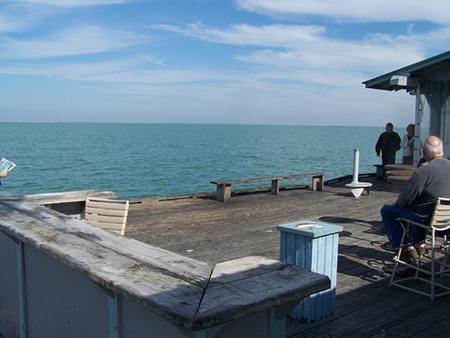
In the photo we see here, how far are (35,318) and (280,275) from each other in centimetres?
186

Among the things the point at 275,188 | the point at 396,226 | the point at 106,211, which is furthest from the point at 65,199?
the point at 275,188

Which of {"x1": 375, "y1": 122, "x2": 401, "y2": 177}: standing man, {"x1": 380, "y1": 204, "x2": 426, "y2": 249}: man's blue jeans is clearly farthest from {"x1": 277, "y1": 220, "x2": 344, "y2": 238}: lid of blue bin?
{"x1": 375, "y1": 122, "x2": 401, "y2": 177}: standing man

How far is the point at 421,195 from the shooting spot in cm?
448

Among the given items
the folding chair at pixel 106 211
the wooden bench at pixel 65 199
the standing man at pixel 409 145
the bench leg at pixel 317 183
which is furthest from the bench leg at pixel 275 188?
the folding chair at pixel 106 211

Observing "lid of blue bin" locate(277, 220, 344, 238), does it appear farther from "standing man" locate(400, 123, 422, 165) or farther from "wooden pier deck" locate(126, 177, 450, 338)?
"standing man" locate(400, 123, 422, 165)

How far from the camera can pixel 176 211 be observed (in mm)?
8469

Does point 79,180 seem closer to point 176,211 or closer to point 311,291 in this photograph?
point 176,211

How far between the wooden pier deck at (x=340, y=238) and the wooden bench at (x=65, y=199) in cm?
144

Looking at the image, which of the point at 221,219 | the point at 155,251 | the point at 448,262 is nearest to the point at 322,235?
the point at 155,251

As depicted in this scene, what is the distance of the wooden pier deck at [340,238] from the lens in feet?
12.1

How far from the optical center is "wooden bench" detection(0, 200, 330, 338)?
5.23 feet

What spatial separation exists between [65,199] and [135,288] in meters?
3.20

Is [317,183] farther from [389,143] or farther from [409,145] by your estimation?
[409,145]

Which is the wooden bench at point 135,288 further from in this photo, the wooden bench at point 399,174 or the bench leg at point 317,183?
the bench leg at point 317,183
